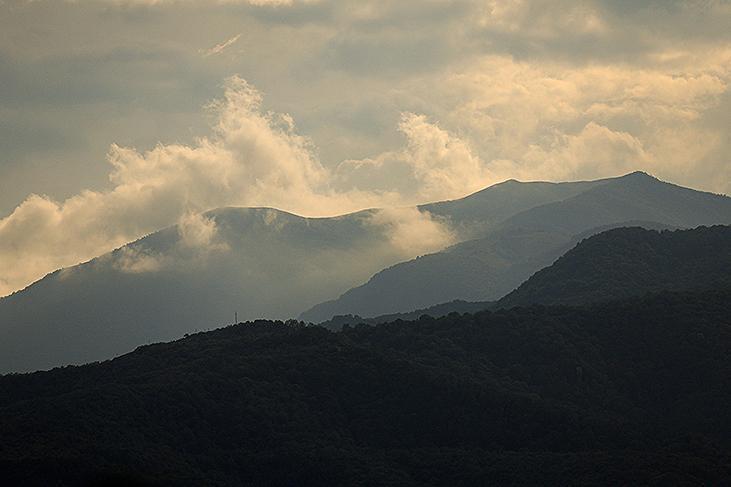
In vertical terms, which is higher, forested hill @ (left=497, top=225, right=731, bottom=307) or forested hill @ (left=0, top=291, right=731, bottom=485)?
forested hill @ (left=497, top=225, right=731, bottom=307)

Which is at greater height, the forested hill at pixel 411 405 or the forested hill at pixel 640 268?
the forested hill at pixel 640 268

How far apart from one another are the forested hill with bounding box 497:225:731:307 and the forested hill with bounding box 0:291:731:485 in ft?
71.4

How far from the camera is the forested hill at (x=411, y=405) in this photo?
112 meters

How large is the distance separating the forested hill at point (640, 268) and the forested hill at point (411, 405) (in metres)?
21.8

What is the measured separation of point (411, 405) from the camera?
436ft

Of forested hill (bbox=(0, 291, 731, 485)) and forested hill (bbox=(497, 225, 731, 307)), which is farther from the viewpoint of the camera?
forested hill (bbox=(497, 225, 731, 307))

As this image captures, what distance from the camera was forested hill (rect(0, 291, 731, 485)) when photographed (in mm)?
112062

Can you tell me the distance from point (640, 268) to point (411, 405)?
6891cm

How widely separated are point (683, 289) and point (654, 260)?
20.7m

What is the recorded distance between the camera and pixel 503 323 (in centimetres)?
15750

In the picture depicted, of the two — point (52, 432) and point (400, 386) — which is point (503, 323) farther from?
point (52, 432)

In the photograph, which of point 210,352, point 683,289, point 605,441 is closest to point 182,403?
point 210,352

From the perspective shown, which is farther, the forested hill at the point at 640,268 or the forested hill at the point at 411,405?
the forested hill at the point at 640,268

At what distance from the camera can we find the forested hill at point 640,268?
577ft
